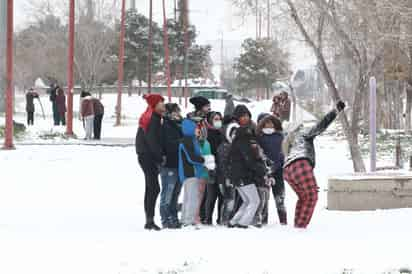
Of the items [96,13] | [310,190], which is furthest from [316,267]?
[96,13]

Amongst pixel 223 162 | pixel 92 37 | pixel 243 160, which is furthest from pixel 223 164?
pixel 92 37

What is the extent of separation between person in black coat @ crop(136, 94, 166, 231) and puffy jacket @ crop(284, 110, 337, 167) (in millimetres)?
1554

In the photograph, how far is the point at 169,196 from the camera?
10633mm

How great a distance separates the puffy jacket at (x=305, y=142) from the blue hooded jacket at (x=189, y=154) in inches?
42.3

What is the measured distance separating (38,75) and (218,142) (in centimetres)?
6842

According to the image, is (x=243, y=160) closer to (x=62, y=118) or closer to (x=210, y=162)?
(x=210, y=162)

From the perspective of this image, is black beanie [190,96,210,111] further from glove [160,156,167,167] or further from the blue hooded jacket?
glove [160,156,167,167]

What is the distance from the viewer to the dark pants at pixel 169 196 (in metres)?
10.6

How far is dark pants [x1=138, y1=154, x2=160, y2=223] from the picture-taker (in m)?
10.4

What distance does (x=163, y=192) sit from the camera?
35.1 feet

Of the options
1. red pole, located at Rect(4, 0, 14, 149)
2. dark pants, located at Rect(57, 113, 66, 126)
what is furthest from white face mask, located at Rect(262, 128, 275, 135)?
dark pants, located at Rect(57, 113, 66, 126)

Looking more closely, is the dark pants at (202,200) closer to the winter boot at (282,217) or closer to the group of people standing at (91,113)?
the winter boot at (282,217)

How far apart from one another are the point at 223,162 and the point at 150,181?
0.90 metres

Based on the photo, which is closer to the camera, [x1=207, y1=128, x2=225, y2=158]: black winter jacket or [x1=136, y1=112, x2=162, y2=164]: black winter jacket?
[x1=136, y1=112, x2=162, y2=164]: black winter jacket
